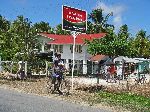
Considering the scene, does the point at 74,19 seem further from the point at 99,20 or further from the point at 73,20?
the point at 99,20

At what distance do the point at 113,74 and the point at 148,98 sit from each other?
12.5m

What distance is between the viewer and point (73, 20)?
20703mm

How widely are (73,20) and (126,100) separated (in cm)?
590

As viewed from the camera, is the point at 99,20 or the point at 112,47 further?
the point at 99,20

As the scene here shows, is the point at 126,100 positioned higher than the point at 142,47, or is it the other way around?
the point at 142,47

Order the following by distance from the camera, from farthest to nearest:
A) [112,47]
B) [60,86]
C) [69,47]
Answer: [69,47] → [112,47] → [60,86]

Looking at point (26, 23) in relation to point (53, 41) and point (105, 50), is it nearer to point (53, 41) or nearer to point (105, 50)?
point (105, 50)

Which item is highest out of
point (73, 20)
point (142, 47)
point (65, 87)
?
point (142, 47)

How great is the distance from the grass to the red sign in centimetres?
386

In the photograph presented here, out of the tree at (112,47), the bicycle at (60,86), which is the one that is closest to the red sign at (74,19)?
the bicycle at (60,86)

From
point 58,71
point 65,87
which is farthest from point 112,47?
point 58,71

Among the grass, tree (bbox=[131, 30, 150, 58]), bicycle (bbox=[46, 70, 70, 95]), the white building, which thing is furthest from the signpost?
tree (bbox=[131, 30, 150, 58])

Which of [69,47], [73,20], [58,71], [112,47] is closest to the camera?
[58,71]

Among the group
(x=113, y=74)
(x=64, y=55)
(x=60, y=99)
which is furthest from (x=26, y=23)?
(x=60, y=99)
